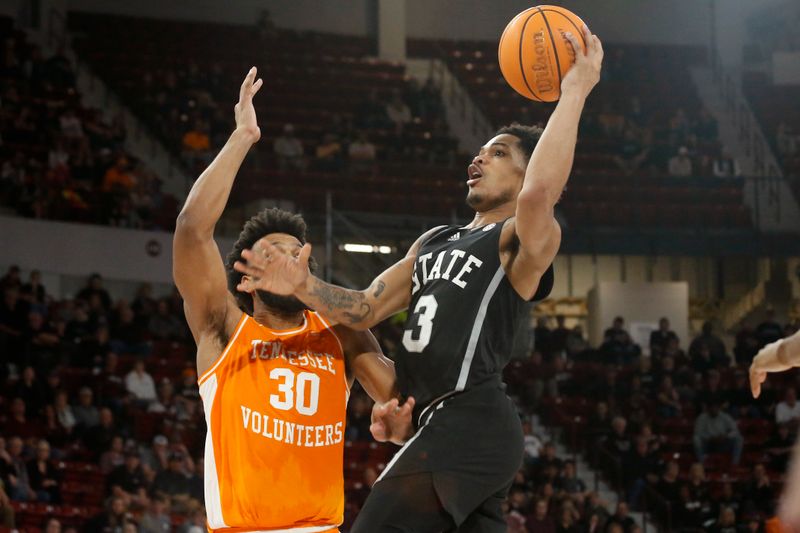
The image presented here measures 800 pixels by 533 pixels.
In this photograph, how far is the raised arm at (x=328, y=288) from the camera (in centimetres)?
404

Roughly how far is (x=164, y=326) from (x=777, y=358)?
12003 mm

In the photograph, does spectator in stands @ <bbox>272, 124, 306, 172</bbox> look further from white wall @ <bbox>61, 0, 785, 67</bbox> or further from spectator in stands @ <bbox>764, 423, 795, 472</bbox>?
spectator in stands @ <bbox>764, 423, 795, 472</bbox>

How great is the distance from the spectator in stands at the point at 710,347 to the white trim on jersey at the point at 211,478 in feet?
46.5

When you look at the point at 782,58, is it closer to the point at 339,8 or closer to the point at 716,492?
the point at 339,8

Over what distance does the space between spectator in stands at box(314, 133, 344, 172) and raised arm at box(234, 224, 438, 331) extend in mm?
15060

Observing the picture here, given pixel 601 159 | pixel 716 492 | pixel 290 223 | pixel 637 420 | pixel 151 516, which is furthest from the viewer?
pixel 601 159

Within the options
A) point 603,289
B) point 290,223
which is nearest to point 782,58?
point 603,289

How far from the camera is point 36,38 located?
21.7 metres

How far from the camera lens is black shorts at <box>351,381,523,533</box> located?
4.00 m

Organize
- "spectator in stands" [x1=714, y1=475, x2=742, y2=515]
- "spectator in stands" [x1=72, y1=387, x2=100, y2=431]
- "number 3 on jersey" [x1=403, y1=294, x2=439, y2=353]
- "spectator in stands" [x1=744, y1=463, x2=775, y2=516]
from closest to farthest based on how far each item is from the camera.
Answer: "number 3 on jersey" [x1=403, y1=294, x2=439, y2=353]
"spectator in stands" [x1=72, y1=387, x2=100, y2=431]
"spectator in stands" [x1=714, y1=475, x2=742, y2=515]
"spectator in stands" [x1=744, y1=463, x2=775, y2=516]

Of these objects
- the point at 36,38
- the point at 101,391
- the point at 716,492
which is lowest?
the point at 716,492

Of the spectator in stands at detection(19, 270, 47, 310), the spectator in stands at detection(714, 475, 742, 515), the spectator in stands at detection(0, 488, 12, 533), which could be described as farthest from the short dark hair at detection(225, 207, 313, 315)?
the spectator in stands at detection(714, 475, 742, 515)

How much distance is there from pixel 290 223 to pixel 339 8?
2160cm

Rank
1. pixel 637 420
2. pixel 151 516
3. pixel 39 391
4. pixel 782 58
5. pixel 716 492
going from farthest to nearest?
pixel 782 58 < pixel 637 420 < pixel 716 492 < pixel 39 391 < pixel 151 516
